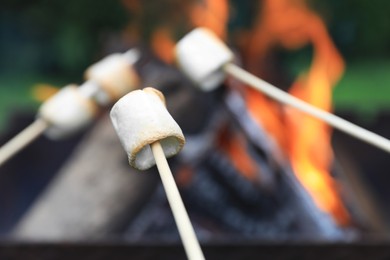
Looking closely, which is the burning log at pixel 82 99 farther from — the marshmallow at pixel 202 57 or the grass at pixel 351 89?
the grass at pixel 351 89

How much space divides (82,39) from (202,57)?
2196 millimetres

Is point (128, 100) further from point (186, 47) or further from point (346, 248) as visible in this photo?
point (346, 248)

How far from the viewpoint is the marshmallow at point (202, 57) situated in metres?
1.32

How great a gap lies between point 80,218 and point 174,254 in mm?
462

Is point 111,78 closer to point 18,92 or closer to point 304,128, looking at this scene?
point 304,128

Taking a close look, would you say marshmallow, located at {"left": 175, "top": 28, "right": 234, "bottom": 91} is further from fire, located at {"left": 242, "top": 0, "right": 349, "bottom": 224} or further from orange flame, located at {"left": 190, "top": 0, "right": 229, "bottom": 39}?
orange flame, located at {"left": 190, "top": 0, "right": 229, "bottom": 39}

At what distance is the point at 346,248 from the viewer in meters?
1.43

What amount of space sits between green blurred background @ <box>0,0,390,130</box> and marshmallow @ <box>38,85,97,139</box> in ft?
6.14

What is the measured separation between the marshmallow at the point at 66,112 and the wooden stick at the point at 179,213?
566mm

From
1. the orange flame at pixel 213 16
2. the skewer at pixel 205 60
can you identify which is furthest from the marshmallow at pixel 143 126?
the orange flame at pixel 213 16

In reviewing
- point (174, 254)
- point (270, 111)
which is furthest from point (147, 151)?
point (270, 111)

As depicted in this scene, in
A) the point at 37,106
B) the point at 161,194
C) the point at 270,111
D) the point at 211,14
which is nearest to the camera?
the point at 161,194

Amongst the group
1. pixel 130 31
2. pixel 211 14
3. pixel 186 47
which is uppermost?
pixel 130 31

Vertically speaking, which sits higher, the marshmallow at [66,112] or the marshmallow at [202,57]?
the marshmallow at [66,112]
